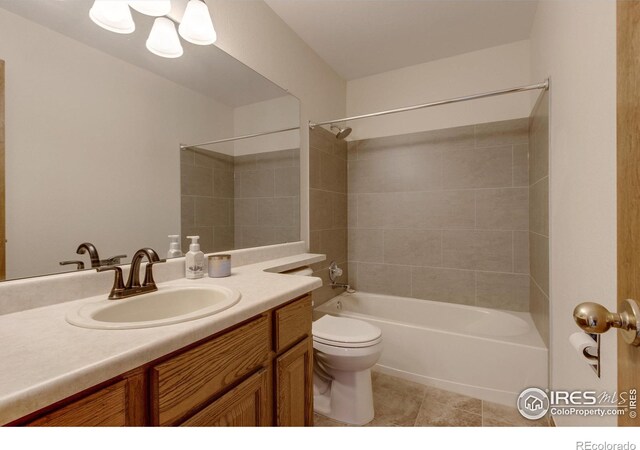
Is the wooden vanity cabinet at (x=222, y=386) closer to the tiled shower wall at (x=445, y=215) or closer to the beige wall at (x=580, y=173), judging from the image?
the beige wall at (x=580, y=173)

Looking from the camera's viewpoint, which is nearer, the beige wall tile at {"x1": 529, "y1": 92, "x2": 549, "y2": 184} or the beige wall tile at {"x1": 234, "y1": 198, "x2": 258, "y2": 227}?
the beige wall tile at {"x1": 529, "y1": 92, "x2": 549, "y2": 184}

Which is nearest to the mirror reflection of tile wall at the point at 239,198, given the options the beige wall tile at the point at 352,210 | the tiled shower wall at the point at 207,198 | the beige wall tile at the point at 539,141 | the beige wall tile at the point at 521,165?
the tiled shower wall at the point at 207,198

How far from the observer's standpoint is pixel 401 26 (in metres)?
2.03

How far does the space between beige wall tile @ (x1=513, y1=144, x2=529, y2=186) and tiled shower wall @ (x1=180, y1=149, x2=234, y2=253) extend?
80.6 inches

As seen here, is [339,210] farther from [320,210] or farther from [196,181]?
[196,181]

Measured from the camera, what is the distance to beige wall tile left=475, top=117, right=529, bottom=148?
85.2 inches

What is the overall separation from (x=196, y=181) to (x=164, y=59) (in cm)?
56

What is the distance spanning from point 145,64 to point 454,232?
2310 mm

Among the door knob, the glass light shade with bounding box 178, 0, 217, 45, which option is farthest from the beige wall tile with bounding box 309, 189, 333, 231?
the door knob

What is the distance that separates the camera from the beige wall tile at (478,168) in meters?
2.21

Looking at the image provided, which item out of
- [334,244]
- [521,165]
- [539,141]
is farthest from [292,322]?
[521,165]

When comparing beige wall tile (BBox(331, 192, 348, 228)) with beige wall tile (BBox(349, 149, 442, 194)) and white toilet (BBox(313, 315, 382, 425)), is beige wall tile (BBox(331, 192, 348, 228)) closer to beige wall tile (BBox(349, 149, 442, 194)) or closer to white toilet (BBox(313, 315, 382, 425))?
beige wall tile (BBox(349, 149, 442, 194))

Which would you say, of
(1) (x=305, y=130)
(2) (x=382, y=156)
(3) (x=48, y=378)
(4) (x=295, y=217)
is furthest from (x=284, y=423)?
(2) (x=382, y=156)

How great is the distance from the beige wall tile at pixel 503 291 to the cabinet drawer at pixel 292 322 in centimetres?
173
